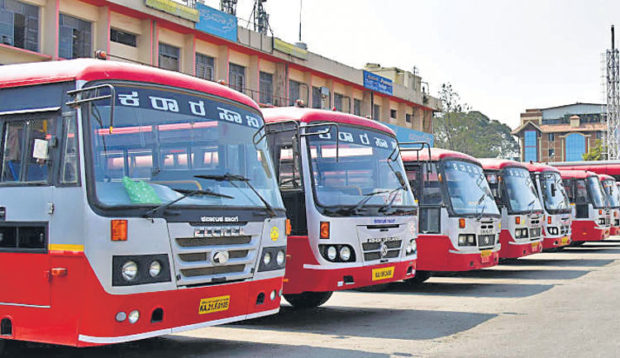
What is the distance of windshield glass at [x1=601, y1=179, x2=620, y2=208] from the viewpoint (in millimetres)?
26422

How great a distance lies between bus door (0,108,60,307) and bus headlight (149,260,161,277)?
2.78 feet

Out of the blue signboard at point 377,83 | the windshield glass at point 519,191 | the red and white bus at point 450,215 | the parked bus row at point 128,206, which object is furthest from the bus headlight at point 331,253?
the blue signboard at point 377,83

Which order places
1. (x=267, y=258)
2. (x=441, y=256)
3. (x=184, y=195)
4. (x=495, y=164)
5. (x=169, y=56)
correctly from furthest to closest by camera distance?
(x=169, y=56)
(x=495, y=164)
(x=441, y=256)
(x=267, y=258)
(x=184, y=195)

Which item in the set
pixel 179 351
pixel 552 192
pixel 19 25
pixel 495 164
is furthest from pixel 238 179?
pixel 19 25

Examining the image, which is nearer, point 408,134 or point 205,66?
point 205,66

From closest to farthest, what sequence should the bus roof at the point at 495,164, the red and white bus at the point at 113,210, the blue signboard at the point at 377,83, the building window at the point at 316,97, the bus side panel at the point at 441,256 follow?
the red and white bus at the point at 113,210
the bus side panel at the point at 441,256
the bus roof at the point at 495,164
the building window at the point at 316,97
the blue signboard at the point at 377,83

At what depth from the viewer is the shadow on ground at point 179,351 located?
26.5ft

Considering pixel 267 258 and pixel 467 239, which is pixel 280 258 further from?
pixel 467 239

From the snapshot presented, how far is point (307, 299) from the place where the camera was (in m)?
11.6

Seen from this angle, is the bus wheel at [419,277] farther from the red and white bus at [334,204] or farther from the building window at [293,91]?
the building window at [293,91]

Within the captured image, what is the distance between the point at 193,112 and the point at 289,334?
3.23 metres

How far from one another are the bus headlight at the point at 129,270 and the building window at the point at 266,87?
107 ft

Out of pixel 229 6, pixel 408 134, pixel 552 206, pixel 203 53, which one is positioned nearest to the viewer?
pixel 552 206

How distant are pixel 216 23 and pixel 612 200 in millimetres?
17457
